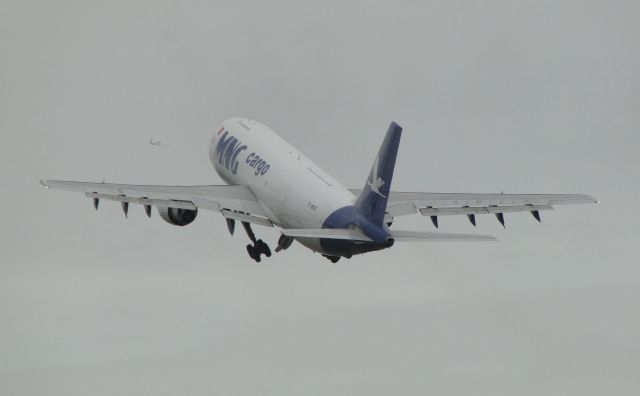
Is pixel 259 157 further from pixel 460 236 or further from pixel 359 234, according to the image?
pixel 460 236

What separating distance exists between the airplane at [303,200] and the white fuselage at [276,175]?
0.05 metres

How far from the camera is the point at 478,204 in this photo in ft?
262

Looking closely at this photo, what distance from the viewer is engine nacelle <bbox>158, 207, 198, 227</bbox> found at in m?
84.5

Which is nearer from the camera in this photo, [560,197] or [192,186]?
[560,197]

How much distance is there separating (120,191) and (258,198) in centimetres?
763

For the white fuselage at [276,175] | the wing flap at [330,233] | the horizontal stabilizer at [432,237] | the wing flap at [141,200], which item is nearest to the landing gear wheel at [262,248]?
the white fuselage at [276,175]

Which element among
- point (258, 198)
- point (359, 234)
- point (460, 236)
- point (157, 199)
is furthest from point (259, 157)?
point (460, 236)

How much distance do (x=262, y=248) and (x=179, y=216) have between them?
4.37 m

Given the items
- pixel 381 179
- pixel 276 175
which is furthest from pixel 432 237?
pixel 276 175

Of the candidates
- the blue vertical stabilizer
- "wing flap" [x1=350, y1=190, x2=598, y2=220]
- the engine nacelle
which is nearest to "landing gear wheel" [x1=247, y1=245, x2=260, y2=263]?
the engine nacelle

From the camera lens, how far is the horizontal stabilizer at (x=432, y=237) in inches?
2721

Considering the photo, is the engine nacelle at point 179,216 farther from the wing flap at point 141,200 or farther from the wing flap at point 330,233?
the wing flap at point 330,233

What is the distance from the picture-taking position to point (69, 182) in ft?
265

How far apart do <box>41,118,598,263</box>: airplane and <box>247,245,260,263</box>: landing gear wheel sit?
0.16ft
